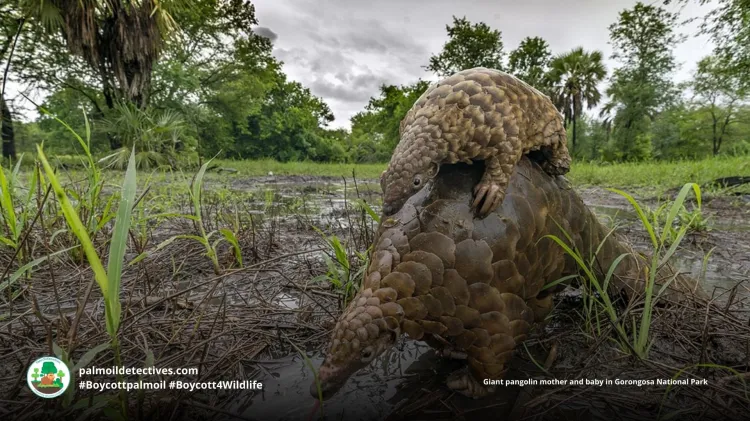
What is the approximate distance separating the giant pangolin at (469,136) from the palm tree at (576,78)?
1303 inches

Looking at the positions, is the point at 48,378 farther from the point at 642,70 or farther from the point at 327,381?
the point at 642,70

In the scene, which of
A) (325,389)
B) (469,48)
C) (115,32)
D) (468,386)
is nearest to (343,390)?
(325,389)

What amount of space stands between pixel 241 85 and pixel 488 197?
24622mm

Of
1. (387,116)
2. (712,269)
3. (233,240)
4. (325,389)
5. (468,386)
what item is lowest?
(712,269)

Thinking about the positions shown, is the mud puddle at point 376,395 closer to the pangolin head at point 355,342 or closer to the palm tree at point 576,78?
the pangolin head at point 355,342

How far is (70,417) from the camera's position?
3.52 ft

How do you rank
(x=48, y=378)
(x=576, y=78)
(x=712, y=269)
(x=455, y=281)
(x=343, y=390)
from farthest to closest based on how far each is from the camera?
(x=576, y=78) < (x=712, y=269) < (x=343, y=390) < (x=455, y=281) < (x=48, y=378)

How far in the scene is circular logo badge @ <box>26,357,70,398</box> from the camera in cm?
110

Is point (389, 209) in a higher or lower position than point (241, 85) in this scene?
lower

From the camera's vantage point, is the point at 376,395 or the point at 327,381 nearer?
the point at 327,381

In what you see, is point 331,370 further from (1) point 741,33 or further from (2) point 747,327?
(1) point 741,33

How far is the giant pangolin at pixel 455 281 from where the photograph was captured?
119 centimetres

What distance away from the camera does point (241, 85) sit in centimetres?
2286

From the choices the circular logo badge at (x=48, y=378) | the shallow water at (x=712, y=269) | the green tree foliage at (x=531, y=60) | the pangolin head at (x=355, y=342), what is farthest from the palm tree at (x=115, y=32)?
the green tree foliage at (x=531, y=60)
